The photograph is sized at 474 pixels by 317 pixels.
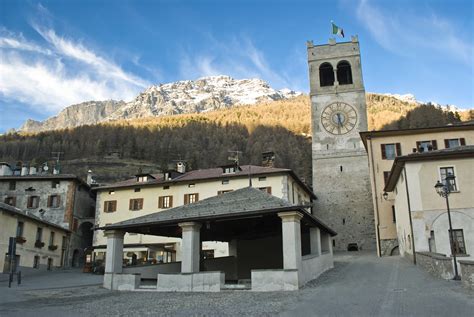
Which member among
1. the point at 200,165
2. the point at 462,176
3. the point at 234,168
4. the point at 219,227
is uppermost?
the point at 200,165

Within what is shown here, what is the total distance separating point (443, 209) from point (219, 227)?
11.1 metres

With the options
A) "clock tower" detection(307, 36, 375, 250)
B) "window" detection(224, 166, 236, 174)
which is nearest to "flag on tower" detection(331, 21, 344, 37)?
"clock tower" detection(307, 36, 375, 250)

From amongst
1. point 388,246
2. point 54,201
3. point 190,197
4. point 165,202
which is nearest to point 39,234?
point 54,201

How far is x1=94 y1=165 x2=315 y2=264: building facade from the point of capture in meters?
36.8

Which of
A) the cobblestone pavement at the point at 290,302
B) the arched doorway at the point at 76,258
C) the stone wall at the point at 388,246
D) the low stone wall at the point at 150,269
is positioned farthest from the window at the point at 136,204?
the cobblestone pavement at the point at 290,302

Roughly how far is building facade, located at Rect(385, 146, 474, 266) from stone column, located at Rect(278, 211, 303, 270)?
9.11m

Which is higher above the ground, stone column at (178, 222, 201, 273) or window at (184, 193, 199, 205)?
window at (184, 193, 199, 205)

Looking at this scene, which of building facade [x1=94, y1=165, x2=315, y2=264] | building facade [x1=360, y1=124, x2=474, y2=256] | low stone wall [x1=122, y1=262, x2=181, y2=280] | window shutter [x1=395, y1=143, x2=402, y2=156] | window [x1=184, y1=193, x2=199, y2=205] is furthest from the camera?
window [x1=184, y1=193, x2=199, y2=205]

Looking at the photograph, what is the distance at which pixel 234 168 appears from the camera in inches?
1532

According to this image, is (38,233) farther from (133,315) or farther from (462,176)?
(462,176)

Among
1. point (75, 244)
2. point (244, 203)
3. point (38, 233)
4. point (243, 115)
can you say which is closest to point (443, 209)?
point (244, 203)

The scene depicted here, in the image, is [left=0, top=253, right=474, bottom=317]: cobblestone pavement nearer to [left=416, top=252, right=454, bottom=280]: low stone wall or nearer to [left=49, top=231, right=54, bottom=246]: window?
[left=416, top=252, right=454, bottom=280]: low stone wall

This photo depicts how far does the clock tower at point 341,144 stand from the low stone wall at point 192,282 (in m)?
28.4

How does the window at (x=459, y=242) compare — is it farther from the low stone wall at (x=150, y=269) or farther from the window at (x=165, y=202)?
the window at (x=165, y=202)
